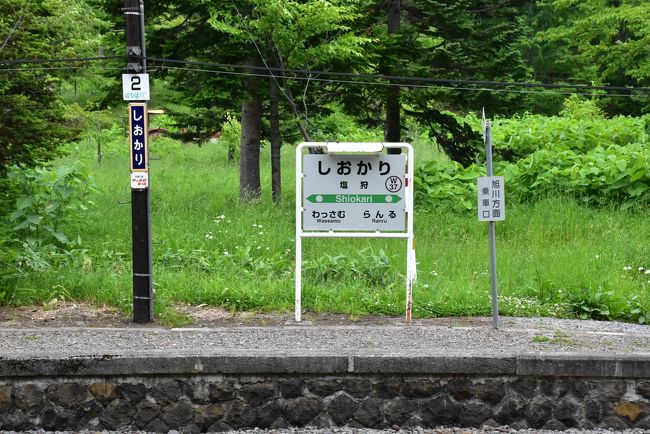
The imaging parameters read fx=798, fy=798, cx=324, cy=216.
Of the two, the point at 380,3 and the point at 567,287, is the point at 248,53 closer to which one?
the point at 380,3

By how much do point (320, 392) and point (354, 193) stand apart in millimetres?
2371

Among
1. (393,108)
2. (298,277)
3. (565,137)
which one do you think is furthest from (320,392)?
(565,137)

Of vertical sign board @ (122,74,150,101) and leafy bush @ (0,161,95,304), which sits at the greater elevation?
vertical sign board @ (122,74,150,101)

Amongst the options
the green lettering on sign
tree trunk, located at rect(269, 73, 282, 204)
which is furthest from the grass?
the green lettering on sign

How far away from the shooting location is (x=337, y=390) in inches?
260

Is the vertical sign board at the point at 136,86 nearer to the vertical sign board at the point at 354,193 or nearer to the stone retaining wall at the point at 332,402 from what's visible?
the vertical sign board at the point at 354,193

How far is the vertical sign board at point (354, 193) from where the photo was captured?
8211 millimetres

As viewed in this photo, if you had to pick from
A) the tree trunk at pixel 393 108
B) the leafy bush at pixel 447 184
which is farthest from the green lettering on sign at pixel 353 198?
the tree trunk at pixel 393 108

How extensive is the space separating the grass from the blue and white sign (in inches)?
61.4

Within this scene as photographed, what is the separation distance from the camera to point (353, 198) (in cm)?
824

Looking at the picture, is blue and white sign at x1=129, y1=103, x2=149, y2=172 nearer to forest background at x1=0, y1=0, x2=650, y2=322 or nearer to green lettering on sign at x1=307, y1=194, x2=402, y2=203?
forest background at x1=0, y1=0, x2=650, y2=322

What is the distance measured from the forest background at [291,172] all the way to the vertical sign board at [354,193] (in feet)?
3.34

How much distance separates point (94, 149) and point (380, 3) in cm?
1422

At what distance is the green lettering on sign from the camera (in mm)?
8234
